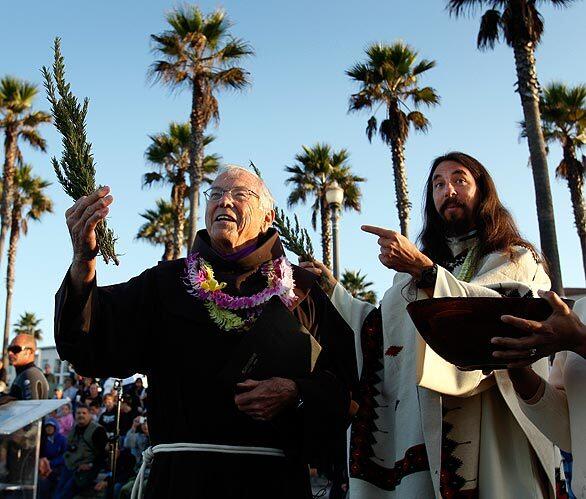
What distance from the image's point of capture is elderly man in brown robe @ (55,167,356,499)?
2.43m

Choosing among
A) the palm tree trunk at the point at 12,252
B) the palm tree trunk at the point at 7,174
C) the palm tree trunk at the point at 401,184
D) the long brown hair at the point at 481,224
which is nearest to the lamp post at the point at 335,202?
the palm tree trunk at the point at 401,184

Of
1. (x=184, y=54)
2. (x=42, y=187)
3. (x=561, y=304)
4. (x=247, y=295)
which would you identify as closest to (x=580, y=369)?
(x=561, y=304)

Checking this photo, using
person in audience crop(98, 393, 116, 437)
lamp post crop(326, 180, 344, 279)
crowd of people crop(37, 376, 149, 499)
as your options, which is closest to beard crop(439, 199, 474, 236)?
crowd of people crop(37, 376, 149, 499)

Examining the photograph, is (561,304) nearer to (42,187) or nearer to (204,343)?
(204,343)

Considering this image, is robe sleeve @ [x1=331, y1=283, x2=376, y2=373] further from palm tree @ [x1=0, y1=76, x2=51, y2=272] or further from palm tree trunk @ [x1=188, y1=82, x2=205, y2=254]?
palm tree @ [x1=0, y1=76, x2=51, y2=272]

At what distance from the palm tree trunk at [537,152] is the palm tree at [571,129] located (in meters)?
9.22

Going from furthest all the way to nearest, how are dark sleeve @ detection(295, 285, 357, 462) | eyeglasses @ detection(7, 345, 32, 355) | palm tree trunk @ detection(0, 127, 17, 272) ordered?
palm tree trunk @ detection(0, 127, 17, 272) → eyeglasses @ detection(7, 345, 32, 355) → dark sleeve @ detection(295, 285, 357, 462)

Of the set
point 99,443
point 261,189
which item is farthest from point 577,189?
point 261,189

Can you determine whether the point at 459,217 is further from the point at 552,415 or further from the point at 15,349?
the point at 15,349

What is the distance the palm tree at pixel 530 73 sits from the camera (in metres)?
12.1

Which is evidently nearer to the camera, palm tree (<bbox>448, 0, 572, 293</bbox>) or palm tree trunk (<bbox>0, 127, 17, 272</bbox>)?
palm tree (<bbox>448, 0, 572, 293</bbox>)

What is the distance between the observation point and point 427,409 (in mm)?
2770

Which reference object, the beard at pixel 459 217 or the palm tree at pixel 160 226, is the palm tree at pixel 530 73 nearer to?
the beard at pixel 459 217

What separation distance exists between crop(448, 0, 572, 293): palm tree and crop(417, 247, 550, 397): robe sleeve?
945cm
